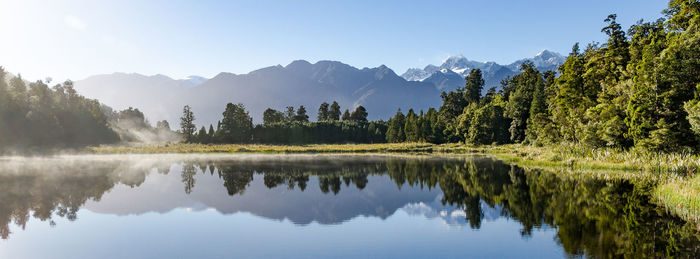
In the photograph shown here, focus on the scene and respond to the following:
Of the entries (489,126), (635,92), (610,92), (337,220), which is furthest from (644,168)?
(489,126)

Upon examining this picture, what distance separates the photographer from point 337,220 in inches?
671

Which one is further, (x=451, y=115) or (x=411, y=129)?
(x=451, y=115)

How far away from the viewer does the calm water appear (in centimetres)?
1235

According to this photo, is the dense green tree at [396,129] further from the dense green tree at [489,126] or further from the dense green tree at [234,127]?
the dense green tree at [234,127]

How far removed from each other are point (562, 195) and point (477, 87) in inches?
4173

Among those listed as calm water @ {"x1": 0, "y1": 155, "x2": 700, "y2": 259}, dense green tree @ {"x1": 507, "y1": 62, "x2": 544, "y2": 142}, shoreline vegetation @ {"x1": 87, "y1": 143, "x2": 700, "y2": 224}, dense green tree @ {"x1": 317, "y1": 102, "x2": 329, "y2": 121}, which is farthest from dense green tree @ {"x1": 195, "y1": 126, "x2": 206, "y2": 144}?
shoreline vegetation @ {"x1": 87, "y1": 143, "x2": 700, "y2": 224}

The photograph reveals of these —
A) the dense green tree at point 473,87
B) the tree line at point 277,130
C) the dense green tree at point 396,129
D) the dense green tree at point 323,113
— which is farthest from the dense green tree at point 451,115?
the dense green tree at point 323,113

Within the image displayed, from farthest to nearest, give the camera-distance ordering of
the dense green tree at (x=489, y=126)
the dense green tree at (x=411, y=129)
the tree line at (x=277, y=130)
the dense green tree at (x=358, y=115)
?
the dense green tree at (x=358, y=115) → the dense green tree at (x=411, y=129) → the tree line at (x=277, y=130) → the dense green tree at (x=489, y=126)

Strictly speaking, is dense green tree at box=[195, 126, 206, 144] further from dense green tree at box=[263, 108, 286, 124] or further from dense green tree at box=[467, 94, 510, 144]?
dense green tree at box=[467, 94, 510, 144]

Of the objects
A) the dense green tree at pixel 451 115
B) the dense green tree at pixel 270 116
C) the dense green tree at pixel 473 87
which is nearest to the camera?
the dense green tree at pixel 451 115

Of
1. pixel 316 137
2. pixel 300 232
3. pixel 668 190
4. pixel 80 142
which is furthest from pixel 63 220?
pixel 316 137

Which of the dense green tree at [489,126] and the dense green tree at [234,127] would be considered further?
the dense green tree at [234,127]

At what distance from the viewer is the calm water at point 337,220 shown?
12352mm

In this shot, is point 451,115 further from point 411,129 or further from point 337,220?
point 337,220
